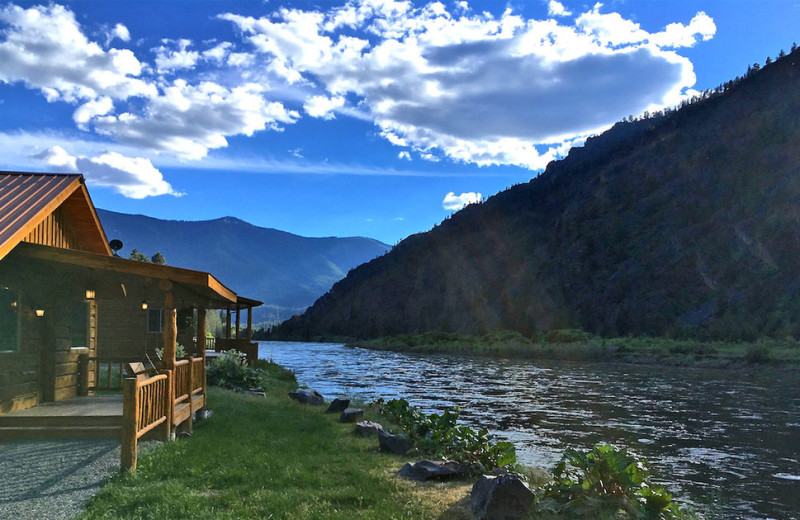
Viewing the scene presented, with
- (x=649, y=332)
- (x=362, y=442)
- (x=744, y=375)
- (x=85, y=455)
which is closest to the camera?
(x=85, y=455)

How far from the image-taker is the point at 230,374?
830 inches

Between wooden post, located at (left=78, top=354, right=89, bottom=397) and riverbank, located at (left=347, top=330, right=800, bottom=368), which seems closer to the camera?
wooden post, located at (left=78, top=354, right=89, bottom=397)

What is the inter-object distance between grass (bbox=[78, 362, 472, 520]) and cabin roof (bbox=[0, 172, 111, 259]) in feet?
12.7

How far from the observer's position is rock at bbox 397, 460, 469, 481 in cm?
912

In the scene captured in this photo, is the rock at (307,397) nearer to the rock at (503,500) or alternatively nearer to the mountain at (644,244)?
the rock at (503,500)

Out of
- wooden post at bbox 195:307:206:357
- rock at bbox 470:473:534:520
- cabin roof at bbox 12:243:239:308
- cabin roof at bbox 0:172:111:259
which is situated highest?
cabin roof at bbox 0:172:111:259

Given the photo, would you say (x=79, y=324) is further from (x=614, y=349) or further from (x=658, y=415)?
(x=614, y=349)

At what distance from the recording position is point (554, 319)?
6988 centimetres

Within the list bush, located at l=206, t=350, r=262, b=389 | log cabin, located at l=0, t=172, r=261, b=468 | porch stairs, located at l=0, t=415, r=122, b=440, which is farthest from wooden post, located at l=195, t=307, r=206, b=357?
bush, located at l=206, t=350, r=262, b=389

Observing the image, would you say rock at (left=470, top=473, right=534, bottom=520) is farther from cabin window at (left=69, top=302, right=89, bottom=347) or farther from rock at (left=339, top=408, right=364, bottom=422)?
cabin window at (left=69, top=302, right=89, bottom=347)

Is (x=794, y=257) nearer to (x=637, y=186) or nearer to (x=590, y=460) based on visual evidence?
(x=637, y=186)

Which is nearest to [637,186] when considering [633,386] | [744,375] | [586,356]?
[586,356]

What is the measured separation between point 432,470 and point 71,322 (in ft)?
30.5

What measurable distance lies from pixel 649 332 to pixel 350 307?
191 feet
